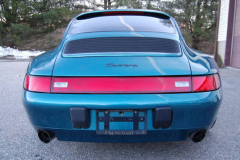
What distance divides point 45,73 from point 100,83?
1.60 feet

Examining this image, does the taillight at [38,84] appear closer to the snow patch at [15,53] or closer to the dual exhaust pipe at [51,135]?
the dual exhaust pipe at [51,135]

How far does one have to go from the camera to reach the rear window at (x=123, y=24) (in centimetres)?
227

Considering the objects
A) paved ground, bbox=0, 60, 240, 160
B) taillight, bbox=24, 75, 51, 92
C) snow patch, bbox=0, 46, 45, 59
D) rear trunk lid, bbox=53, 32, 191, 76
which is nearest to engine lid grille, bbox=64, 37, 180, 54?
rear trunk lid, bbox=53, 32, 191, 76

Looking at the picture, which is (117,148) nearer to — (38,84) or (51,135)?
(51,135)

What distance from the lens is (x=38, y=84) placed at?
68.7 inches

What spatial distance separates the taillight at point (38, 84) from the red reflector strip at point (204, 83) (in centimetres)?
121

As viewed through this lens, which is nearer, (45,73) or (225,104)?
(45,73)

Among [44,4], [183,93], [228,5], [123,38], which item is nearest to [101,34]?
[123,38]

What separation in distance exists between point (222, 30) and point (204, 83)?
10.6 m

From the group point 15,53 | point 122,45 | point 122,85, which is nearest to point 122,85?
point 122,85

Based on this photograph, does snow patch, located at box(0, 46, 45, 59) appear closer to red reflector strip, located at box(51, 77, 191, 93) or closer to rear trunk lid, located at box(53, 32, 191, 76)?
rear trunk lid, located at box(53, 32, 191, 76)

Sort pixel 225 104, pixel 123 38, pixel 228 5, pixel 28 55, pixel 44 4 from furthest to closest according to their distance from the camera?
pixel 44 4, pixel 28 55, pixel 228 5, pixel 225 104, pixel 123 38

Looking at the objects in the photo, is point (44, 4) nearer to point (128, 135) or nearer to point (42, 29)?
point (42, 29)

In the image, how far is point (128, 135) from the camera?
171 cm
